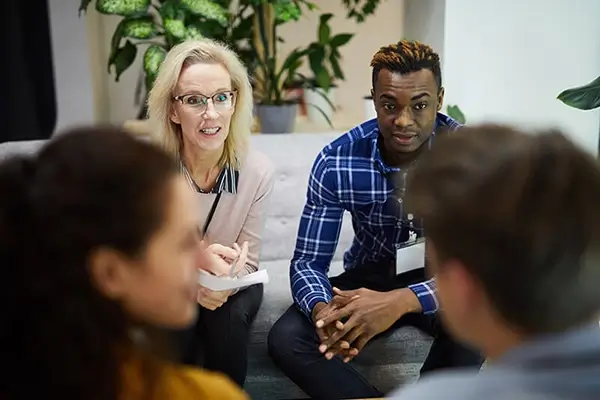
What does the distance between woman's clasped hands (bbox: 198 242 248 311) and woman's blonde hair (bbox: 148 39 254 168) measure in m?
0.26

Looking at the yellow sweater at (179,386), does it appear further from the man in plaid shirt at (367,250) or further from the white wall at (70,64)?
the white wall at (70,64)

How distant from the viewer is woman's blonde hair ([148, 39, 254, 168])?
183cm

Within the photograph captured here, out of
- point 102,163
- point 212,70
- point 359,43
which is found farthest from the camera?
point 359,43

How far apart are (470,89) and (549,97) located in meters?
0.33

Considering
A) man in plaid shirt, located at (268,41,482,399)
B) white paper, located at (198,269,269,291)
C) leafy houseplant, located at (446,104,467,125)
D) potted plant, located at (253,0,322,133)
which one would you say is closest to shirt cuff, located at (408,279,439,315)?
man in plaid shirt, located at (268,41,482,399)

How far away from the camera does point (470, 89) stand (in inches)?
106

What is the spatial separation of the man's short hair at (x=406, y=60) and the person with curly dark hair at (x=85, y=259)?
1089mm

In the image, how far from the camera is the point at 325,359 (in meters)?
1.70

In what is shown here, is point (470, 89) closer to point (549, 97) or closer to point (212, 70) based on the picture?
point (549, 97)

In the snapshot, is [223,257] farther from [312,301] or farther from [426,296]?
[426,296]

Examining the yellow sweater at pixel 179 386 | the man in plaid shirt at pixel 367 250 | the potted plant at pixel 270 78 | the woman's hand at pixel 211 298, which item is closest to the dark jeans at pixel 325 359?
the man in plaid shirt at pixel 367 250

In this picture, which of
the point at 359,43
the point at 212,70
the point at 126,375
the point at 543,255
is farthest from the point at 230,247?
the point at 359,43

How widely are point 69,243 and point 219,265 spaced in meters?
1.02

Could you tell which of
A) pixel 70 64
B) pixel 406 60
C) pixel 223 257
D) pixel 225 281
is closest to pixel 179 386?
pixel 225 281
